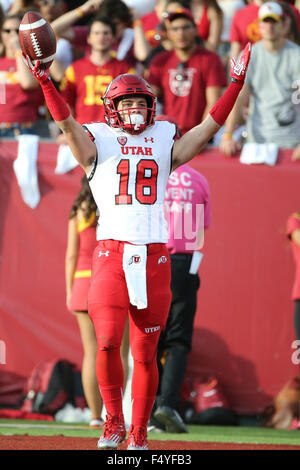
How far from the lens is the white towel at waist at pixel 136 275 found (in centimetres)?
434

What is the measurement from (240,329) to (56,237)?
6.00ft

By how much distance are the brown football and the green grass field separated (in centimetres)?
243

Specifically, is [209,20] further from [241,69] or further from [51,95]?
[51,95]

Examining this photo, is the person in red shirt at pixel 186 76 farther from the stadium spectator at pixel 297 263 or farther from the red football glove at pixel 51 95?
the red football glove at pixel 51 95

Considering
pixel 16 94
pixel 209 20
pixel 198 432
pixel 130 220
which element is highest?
pixel 209 20

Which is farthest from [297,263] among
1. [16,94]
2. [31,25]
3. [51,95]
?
[31,25]

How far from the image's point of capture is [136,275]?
4352 mm

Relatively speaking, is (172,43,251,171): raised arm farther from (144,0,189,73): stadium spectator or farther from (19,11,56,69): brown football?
(144,0,189,73): stadium spectator

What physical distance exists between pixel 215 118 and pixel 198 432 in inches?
106

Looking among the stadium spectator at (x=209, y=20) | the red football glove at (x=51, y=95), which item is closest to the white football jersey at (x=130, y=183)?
the red football glove at (x=51, y=95)

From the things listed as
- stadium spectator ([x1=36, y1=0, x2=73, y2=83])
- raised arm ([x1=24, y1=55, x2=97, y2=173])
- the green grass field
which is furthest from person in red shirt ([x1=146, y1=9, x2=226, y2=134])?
raised arm ([x1=24, y1=55, x2=97, y2=173])

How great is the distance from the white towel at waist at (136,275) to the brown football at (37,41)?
1.08 m

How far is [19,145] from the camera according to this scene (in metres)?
7.59
